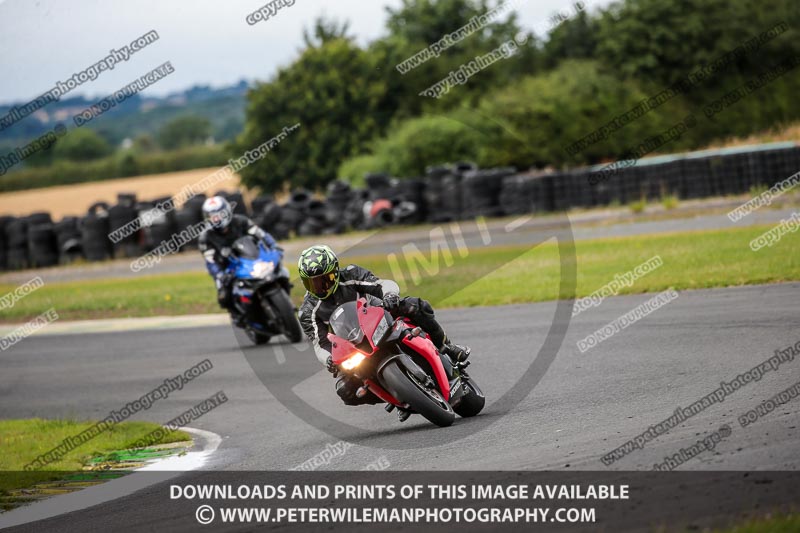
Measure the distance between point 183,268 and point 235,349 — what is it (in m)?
15.9

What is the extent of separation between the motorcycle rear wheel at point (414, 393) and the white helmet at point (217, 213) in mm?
7307

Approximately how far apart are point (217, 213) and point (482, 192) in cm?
1639

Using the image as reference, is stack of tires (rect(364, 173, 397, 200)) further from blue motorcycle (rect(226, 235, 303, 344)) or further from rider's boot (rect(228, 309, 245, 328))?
rider's boot (rect(228, 309, 245, 328))

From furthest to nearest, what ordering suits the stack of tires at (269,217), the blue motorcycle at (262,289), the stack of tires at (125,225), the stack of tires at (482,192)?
the stack of tires at (125,225)
the stack of tires at (269,217)
the stack of tires at (482,192)
the blue motorcycle at (262,289)

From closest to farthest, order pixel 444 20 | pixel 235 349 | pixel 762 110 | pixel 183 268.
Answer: pixel 235 349 < pixel 183 268 < pixel 762 110 < pixel 444 20

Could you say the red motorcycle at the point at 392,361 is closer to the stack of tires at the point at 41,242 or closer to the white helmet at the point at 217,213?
the white helmet at the point at 217,213

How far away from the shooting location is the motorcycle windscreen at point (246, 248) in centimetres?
1492

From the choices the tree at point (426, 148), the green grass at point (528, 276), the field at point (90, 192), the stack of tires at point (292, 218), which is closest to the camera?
the green grass at point (528, 276)

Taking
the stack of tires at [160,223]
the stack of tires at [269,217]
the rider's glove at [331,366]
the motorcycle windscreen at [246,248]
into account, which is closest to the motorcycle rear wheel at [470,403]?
the rider's glove at [331,366]

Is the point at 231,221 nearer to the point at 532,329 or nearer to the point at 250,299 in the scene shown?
the point at 250,299

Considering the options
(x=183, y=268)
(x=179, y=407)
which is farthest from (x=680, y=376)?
(x=183, y=268)

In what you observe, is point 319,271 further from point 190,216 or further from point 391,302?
point 190,216

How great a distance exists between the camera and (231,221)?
15.1 meters

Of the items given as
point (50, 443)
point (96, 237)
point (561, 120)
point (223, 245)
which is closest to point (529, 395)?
point (50, 443)
